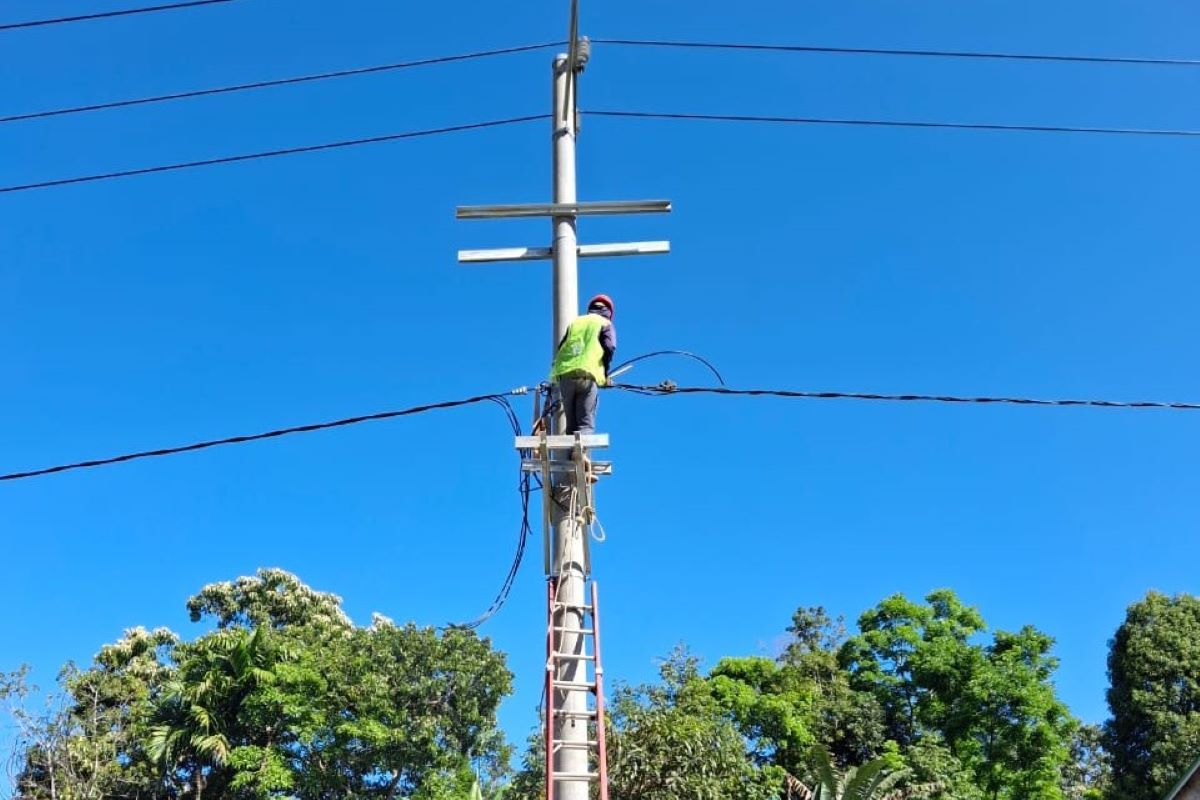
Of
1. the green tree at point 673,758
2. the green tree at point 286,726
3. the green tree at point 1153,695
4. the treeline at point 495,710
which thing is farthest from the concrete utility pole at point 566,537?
the green tree at point 1153,695

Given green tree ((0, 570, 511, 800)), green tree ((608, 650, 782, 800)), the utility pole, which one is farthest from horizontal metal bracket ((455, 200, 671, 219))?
green tree ((0, 570, 511, 800))

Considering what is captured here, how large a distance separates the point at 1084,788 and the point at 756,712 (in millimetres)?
13606

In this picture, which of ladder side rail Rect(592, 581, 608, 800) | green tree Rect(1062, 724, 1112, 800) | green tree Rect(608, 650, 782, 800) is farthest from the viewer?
green tree Rect(1062, 724, 1112, 800)

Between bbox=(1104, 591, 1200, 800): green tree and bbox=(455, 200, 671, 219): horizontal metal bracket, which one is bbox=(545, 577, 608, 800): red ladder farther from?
bbox=(1104, 591, 1200, 800): green tree

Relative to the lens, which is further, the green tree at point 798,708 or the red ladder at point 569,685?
the green tree at point 798,708

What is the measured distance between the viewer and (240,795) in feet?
74.3

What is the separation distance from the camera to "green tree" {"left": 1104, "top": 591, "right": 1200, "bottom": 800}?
24.1m

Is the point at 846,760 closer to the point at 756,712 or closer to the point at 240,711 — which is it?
the point at 756,712

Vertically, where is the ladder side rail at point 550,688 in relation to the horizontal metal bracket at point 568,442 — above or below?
below

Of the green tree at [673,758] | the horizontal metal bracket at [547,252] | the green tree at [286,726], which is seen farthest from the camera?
the green tree at [286,726]

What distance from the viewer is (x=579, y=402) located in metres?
6.53

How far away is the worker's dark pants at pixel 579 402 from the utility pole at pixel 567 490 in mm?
132

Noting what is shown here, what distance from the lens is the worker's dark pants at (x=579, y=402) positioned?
6.49m

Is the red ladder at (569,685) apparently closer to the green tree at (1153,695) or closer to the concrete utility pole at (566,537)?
the concrete utility pole at (566,537)
